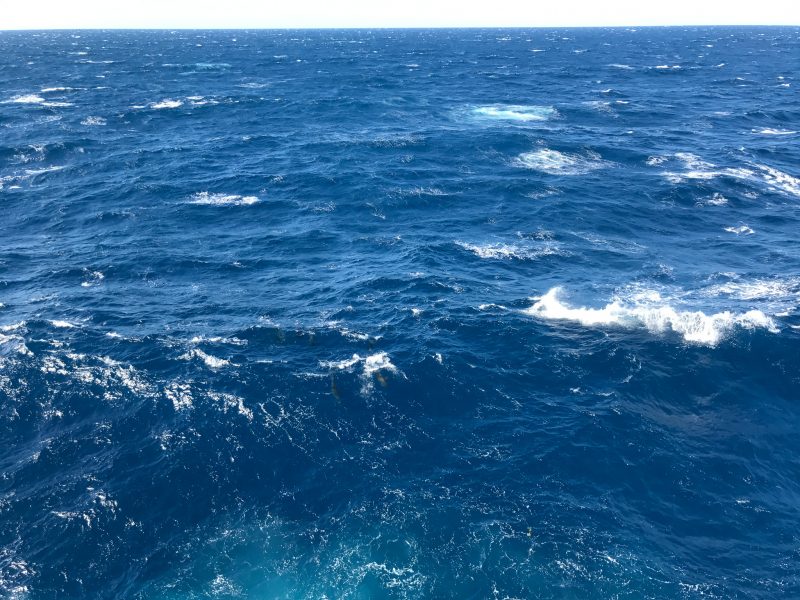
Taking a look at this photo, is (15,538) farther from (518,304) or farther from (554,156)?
(554,156)

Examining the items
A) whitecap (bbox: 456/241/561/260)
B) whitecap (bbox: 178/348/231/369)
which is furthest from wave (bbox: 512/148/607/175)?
whitecap (bbox: 178/348/231/369)

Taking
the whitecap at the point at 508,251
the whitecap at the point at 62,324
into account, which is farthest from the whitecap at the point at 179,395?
the whitecap at the point at 508,251

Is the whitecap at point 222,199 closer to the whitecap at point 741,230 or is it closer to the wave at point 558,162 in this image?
the wave at point 558,162

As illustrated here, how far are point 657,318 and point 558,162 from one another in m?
77.7

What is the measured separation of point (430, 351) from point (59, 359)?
47884 mm

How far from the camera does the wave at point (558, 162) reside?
137875mm

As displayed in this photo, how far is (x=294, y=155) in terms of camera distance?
15150 cm

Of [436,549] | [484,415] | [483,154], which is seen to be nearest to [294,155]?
[483,154]

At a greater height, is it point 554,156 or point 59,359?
point 554,156

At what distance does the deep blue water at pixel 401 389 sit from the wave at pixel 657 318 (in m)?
0.34

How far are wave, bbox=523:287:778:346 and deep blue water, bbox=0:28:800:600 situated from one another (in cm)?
34

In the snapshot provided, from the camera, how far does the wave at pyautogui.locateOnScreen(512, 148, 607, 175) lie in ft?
452

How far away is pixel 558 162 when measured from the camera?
144 m

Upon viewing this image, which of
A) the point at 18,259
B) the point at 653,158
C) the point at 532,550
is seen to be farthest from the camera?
the point at 653,158
